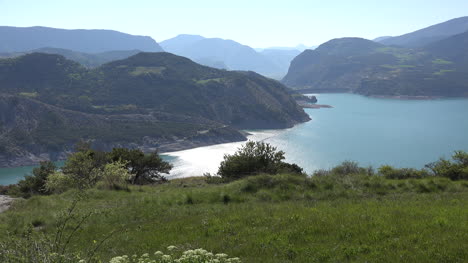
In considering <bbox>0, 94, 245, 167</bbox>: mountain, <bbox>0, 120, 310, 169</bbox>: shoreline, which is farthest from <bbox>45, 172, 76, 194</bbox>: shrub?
<bbox>0, 94, 245, 167</bbox>: mountain

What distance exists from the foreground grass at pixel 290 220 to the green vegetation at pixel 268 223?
1.6 inches

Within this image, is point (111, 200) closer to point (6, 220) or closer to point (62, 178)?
point (6, 220)

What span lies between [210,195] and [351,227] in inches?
431

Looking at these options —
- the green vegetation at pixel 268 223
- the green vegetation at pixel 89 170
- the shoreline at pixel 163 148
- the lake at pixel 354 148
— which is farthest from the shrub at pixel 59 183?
the shoreline at pixel 163 148

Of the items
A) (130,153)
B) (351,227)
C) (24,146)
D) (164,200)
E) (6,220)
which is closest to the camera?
(351,227)

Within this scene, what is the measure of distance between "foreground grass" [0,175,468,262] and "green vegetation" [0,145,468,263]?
0.04 m

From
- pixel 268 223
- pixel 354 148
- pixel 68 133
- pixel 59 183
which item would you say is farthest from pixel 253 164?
pixel 68 133

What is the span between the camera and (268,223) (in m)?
15.4

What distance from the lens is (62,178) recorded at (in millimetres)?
39938

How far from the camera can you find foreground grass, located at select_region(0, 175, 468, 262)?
11594 millimetres

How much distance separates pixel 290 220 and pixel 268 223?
95 cm

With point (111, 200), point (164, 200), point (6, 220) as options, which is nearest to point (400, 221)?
point (164, 200)

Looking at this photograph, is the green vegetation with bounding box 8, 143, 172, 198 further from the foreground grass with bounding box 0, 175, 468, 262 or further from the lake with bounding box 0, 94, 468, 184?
the lake with bounding box 0, 94, 468, 184

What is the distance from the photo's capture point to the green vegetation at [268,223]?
11.1m
